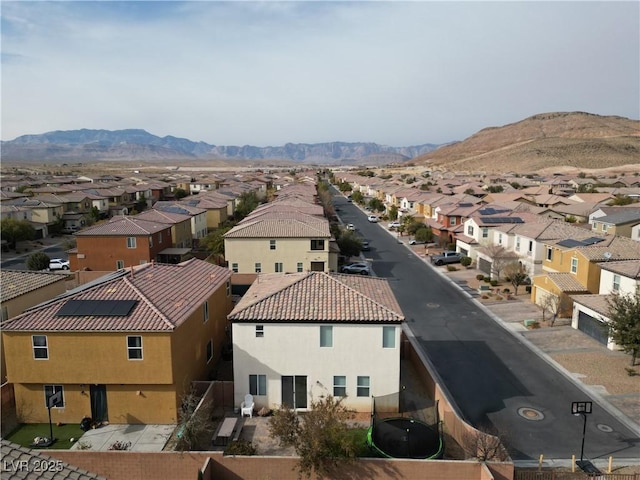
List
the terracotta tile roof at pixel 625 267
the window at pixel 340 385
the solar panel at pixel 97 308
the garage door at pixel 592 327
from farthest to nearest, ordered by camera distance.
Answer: the terracotta tile roof at pixel 625 267
the garage door at pixel 592 327
the window at pixel 340 385
the solar panel at pixel 97 308

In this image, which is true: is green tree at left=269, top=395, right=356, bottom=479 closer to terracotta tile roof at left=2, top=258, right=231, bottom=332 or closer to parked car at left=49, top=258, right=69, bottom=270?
terracotta tile roof at left=2, top=258, right=231, bottom=332

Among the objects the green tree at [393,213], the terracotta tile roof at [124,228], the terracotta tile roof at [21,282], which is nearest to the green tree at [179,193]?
the green tree at [393,213]

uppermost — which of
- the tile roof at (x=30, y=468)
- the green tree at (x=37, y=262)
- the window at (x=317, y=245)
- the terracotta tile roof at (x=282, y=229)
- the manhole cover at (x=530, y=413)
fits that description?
the tile roof at (x=30, y=468)

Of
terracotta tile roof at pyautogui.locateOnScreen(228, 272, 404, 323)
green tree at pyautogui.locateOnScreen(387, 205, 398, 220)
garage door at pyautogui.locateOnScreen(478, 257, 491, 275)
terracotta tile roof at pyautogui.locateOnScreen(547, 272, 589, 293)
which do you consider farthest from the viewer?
green tree at pyautogui.locateOnScreen(387, 205, 398, 220)

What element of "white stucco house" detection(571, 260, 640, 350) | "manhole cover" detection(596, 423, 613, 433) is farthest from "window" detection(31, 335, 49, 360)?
"white stucco house" detection(571, 260, 640, 350)

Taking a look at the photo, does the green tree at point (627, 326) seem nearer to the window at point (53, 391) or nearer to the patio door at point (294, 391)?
the patio door at point (294, 391)

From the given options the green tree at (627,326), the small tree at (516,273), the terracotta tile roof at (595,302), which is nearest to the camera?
the green tree at (627,326)

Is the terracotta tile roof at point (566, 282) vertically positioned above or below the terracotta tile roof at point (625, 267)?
below
